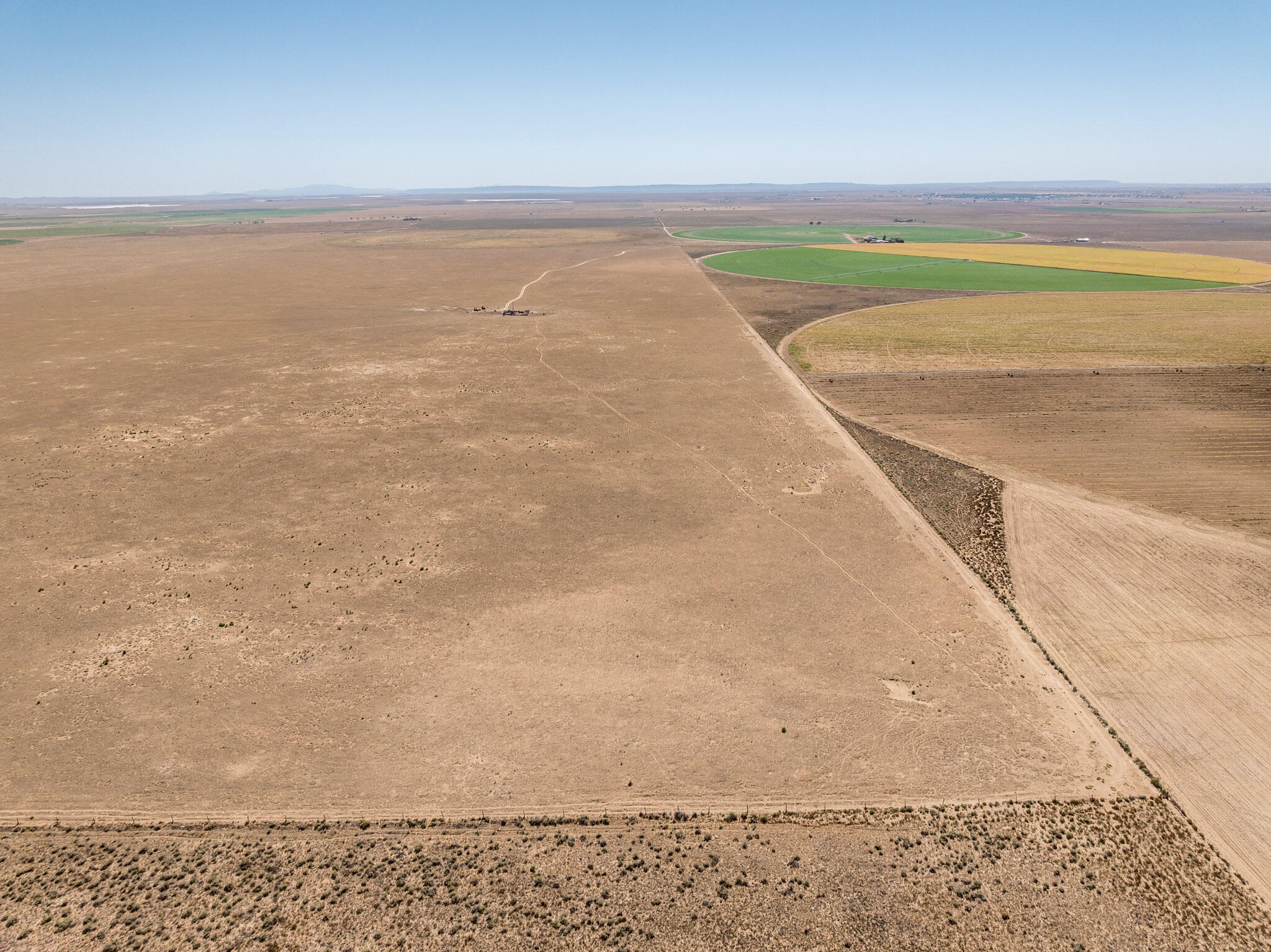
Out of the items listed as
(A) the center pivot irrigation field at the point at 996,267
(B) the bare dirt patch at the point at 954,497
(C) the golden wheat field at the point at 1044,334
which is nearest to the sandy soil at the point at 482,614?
(B) the bare dirt patch at the point at 954,497

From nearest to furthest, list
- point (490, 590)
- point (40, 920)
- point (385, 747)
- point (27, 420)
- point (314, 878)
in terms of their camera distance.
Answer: point (40, 920), point (314, 878), point (385, 747), point (490, 590), point (27, 420)

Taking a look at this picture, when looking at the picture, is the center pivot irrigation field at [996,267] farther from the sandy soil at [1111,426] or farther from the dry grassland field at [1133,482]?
the sandy soil at [1111,426]

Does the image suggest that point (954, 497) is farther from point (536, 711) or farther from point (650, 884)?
point (650, 884)

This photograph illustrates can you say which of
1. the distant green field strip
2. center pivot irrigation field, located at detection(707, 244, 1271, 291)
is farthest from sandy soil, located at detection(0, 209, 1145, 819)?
center pivot irrigation field, located at detection(707, 244, 1271, 291)

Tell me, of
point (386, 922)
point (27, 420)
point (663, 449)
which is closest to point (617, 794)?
point (386, 922)

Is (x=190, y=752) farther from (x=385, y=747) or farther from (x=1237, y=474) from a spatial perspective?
(x=1237, y=474)

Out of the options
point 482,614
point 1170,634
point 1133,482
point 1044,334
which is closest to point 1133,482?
point 1133,482

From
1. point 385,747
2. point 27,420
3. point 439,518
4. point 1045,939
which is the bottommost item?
point 1045,939
